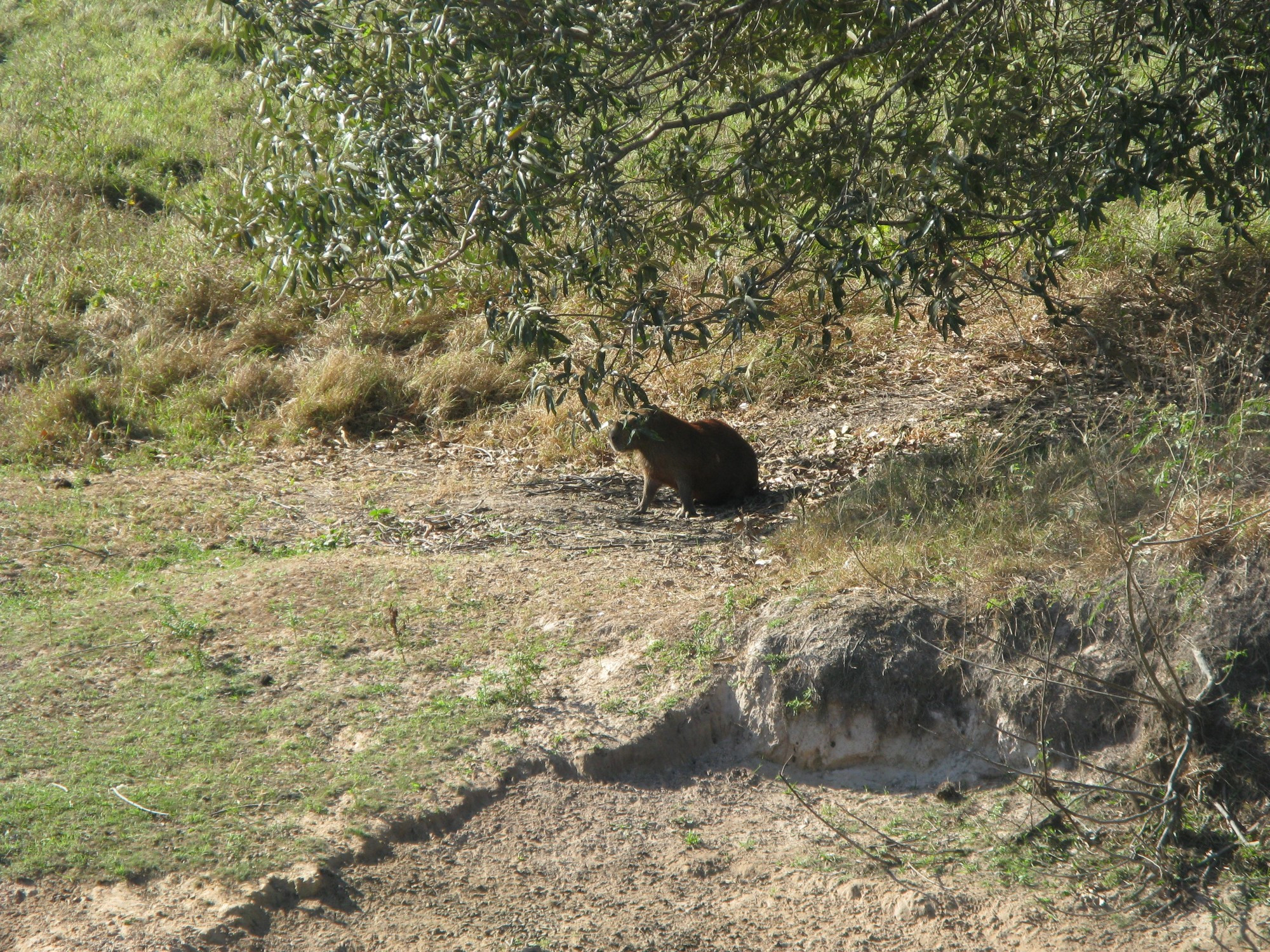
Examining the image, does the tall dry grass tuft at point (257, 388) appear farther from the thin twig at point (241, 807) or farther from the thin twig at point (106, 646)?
the thin twig at point (241, 807)

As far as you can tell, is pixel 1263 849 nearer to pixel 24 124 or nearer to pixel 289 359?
pixel 289 359

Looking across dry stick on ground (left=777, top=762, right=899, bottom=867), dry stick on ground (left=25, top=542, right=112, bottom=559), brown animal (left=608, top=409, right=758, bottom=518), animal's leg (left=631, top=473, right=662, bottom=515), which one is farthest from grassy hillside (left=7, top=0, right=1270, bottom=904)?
dry stick on ground (left=777, top=762, right=899, bottom=867)

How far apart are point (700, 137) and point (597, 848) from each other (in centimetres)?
453

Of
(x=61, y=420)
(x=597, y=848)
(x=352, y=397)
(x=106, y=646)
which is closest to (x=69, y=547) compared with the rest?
(x=106, y=646)

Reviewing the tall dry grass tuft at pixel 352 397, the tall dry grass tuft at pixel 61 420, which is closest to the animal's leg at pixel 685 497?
the tall dry grass tuft at pixel 352 397

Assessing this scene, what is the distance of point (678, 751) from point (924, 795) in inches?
41.3

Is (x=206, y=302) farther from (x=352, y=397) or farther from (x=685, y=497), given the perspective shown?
(x=685, y=497)

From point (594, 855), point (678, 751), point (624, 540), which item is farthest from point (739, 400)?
point (594, 855)

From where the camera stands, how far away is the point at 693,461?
7.59 metres

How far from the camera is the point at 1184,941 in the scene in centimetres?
362

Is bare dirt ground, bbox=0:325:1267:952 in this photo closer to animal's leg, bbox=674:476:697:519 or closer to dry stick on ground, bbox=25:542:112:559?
dry stick on ground, bbox=25:542:112:559

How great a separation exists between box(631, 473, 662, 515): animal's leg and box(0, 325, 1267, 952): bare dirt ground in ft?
3.08

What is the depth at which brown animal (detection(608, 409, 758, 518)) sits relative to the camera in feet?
24.8

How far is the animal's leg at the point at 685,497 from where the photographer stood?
759cm
